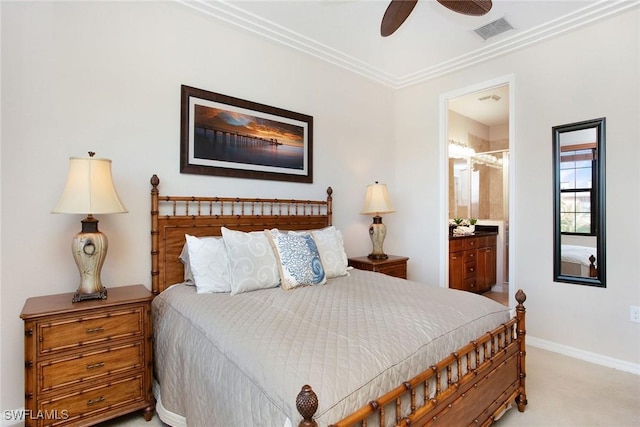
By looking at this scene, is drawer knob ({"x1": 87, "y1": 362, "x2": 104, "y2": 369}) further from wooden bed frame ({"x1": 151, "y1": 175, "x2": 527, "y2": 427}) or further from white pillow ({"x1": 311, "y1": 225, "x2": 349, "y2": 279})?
white pillow ({"x1": 311, "y1": 225, "x2": 349, "y2": 279})

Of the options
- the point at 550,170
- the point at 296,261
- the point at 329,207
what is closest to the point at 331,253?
the point at 296,261

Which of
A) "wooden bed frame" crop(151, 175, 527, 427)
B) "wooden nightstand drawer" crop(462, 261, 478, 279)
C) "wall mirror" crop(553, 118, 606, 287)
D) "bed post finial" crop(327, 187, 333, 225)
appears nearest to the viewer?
"wooden bed frame" crop(151, 175, 527, 427)

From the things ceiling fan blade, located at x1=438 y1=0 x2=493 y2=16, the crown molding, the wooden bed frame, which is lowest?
the wooden bed frame

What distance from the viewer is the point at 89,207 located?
1.82 metres

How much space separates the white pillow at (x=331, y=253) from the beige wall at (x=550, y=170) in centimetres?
167

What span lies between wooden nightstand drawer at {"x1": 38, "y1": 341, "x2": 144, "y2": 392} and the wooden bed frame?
0.57 metres

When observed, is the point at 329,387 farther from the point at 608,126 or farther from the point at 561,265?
the point at 608,126

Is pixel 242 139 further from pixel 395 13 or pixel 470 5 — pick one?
pixel 470 5

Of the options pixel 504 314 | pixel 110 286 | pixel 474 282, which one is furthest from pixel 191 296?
pixel 474 282

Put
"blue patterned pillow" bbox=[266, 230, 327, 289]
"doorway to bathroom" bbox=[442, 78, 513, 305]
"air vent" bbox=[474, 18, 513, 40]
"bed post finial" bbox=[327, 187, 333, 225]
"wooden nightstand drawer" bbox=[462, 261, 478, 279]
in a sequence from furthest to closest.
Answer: "doorway to bathroom" bbox=[442, 78, 513, 305]
"wooden nightstand drawer" bbox=[462, 261, 478, 279]
"bed post finial" bbox=[327, 187, 333, 225]
"air vent" bbox=[474, 18, 513, 40]
"blue patterned pillow" bbox=[266, 230, 327, 289]

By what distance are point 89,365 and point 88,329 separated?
196 millimetres

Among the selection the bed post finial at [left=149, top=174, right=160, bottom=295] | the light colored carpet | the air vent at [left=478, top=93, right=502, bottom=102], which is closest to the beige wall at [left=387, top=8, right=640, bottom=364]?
the light colored carpet

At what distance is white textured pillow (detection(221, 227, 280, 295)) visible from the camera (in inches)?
83.6

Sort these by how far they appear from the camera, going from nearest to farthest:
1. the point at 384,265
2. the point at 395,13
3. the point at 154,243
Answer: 1. the point at 395,13
2. the point at 154,243
3. the point at 384,265
